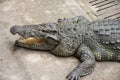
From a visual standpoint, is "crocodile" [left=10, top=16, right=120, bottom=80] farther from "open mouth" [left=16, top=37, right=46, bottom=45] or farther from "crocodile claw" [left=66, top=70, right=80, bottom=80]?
"crocodile claw" [left=66, top=70, right=80, bottom=80]

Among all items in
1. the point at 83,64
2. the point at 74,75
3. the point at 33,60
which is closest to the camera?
the point at 74,75

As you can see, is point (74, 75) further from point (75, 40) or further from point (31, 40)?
point (31, 40)

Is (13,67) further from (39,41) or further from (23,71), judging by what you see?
(39,41)

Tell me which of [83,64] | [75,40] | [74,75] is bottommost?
[74,75]

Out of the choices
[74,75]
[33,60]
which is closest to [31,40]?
[33,60]

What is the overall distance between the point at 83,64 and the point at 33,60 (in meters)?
0.71

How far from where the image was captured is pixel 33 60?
4520 millimetres

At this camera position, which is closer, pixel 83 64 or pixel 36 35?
pixel 83 64

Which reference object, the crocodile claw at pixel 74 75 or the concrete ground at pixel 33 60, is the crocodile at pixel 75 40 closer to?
the concrete ground at pixel 33 60

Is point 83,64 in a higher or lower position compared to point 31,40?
lower

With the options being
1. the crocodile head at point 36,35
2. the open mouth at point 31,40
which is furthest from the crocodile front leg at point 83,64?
the open mouth at point 31,40

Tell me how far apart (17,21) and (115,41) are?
5.32 feet

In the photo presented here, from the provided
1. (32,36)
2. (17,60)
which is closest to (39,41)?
(32,36)

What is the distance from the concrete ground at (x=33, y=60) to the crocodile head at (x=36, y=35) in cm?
12
